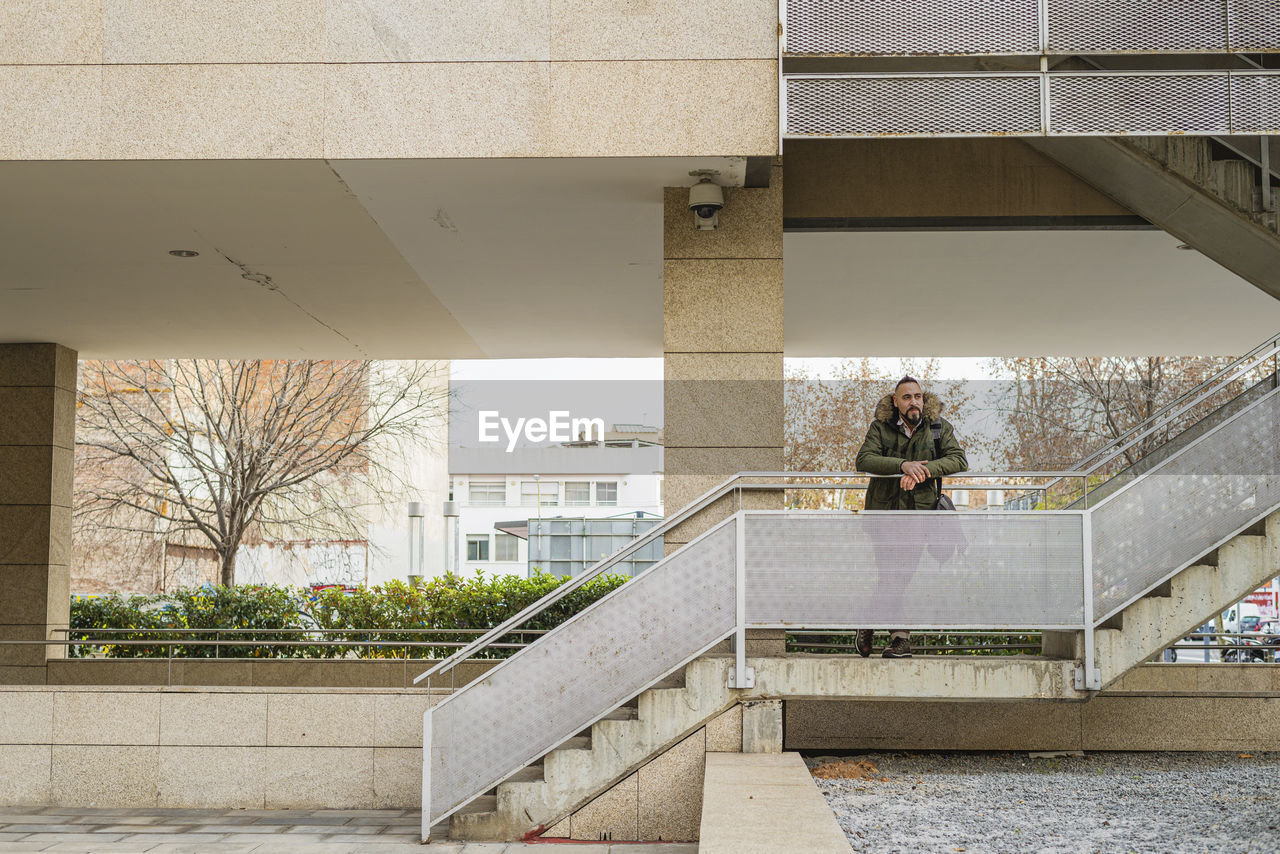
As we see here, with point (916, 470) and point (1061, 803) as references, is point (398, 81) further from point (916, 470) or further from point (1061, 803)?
point (1061, 803)

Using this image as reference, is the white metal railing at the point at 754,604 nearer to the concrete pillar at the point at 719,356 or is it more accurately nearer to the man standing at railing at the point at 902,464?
the man standing at railing at the point at 902,464

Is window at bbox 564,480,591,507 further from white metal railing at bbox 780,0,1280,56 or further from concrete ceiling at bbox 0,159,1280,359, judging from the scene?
white metal railing at bbox 780,0,1280,56

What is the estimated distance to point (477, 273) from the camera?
43.1 ft

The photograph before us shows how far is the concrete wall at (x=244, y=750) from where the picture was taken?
10.8 m

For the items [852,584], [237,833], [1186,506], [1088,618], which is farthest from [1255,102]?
[237,833]

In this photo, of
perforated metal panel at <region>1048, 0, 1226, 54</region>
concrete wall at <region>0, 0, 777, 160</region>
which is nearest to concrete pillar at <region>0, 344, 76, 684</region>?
concrete wall at <region>0, 0, 777, 160</region>

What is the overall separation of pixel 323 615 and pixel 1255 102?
40.7 ft

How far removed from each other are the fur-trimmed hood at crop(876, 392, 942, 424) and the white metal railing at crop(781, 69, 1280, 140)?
1957 millimetres

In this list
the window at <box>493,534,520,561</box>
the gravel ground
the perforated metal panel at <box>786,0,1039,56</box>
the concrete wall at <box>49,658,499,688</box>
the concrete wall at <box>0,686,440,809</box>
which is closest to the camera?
the gravel ground

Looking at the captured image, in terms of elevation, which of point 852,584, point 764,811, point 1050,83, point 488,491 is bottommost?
point 764,811

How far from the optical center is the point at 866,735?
34.1ft

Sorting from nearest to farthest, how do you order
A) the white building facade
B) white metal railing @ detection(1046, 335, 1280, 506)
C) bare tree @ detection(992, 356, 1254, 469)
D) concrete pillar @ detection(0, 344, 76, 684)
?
white metal railing @ detection(1046, 335, 1280, 506)
concrete pillar @ detection(0, 344, 76, 684)
bare tree @ detection(992, 356, 1254, 469)
the white building facade

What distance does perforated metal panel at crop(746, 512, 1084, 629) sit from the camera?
28.4ft

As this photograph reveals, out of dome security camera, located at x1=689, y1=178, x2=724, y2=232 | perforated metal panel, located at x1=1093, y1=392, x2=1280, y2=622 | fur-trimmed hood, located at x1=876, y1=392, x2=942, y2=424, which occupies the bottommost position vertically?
perforated metal panel, located at x1=1093, y1=392, x2=1280, y2=622
